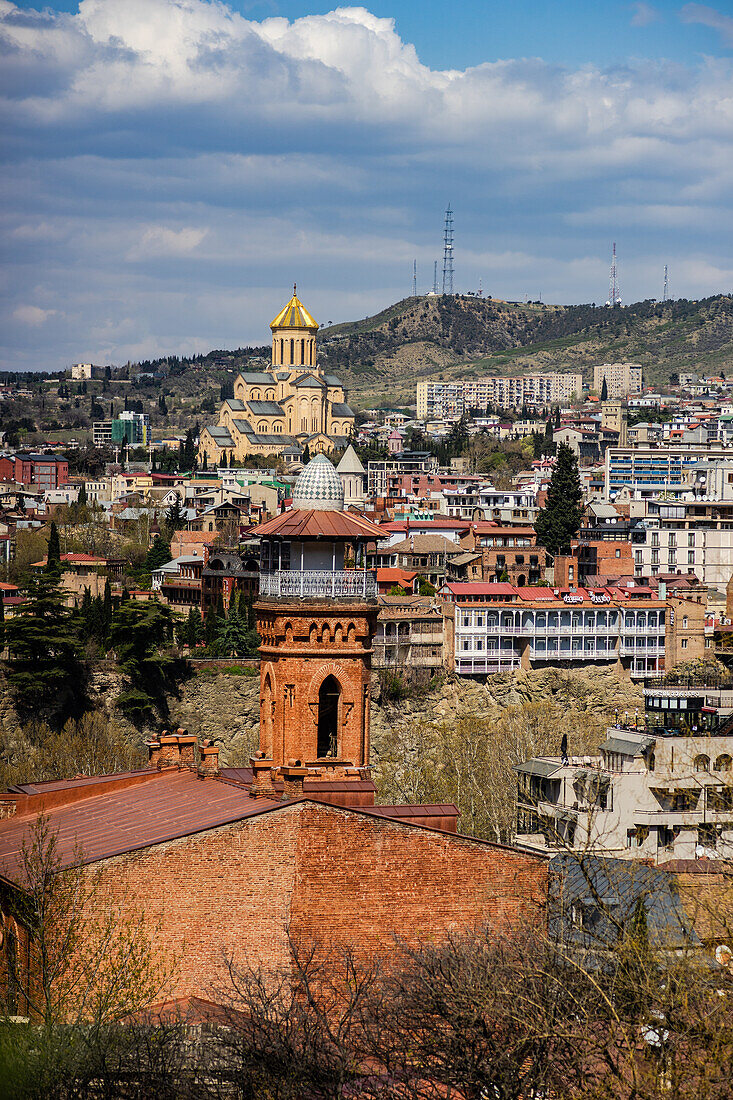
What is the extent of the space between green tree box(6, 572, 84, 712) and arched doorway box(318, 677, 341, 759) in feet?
157

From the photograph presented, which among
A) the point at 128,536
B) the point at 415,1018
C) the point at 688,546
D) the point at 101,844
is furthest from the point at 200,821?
the point at 128,536

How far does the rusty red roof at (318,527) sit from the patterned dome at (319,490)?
14cm

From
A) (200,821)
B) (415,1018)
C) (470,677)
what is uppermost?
(200,821)

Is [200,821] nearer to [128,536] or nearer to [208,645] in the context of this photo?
[208,645]

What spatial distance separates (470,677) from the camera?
76250 mm

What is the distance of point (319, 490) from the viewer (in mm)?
23344

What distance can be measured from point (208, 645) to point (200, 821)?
59.0 metres

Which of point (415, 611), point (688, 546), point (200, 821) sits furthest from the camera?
point (688, 546)

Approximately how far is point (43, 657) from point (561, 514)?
31.2 m

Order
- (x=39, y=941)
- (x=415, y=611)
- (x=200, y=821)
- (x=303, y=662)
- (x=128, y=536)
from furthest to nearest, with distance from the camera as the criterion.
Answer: (x=128, y=536) < (x=415, y=611) < (x=303, y=662) < (x=200, y=821) < (x=39, y=941)

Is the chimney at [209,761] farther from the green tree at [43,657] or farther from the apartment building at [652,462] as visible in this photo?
the apartment building at [652,462]

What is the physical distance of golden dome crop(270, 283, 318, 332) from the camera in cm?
17038

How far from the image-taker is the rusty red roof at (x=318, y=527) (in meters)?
22.7

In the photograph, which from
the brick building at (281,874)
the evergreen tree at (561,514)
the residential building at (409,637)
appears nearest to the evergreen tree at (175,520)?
the evergreen tree at (561,514)
